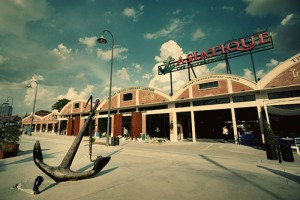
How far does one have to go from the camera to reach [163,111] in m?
19.8

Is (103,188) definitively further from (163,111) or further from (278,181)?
(163,111)

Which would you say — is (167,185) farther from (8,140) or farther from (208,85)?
(208,85)

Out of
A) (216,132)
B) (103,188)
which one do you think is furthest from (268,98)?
(103,188)

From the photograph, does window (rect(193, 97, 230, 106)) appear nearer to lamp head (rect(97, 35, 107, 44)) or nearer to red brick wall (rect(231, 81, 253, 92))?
red brick wall (rect(231, 81, 253, 92))

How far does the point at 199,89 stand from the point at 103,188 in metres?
15.2

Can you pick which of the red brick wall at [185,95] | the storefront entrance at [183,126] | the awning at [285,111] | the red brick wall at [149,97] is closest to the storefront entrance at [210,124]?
the storefront entrance at [183,126]

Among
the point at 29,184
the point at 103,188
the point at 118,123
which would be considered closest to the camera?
the point at 103,188

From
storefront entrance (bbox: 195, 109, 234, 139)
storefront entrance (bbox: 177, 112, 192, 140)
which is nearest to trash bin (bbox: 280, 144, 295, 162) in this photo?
storefront entrance (bbox: 177, 112, 192, 140)

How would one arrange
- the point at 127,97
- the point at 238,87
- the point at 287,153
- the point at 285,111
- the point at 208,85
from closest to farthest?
the point at 287,153 → the point at 285,111 → the point at 238,87 → the point at 208,85 → the point at 127,97

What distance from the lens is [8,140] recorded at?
31.3ft

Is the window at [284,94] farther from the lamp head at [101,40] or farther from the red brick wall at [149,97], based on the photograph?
the lamp head at [101,40]

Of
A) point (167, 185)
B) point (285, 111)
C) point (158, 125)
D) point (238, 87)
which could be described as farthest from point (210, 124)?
point (167, 185)

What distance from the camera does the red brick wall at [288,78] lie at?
41.6 ft

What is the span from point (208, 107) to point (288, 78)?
7.14 m
